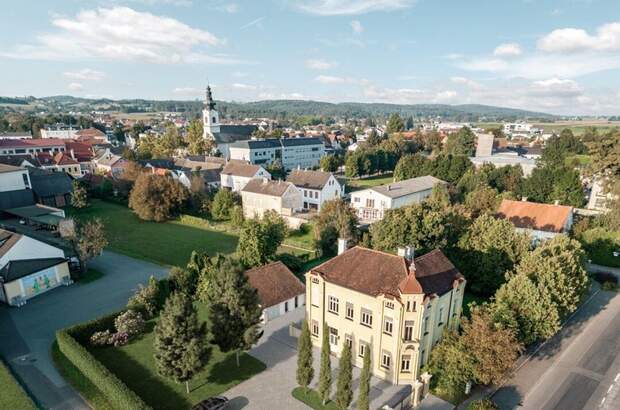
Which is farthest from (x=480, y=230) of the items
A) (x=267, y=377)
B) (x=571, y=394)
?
(x=267, y=377)

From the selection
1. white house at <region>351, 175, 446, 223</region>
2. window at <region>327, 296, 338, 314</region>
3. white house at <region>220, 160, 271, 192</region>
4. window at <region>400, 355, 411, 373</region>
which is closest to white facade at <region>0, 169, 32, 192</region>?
white house at <region>220, 160, 271, 192</region>

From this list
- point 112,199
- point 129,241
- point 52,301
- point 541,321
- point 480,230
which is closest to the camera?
point 541,321

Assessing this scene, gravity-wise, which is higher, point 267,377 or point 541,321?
point 541,321

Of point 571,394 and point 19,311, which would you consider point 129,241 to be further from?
point 571,394

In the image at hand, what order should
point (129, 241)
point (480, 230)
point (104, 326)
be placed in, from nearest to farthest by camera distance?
point (104, 326) < point (480, 230) < point (129, 241)

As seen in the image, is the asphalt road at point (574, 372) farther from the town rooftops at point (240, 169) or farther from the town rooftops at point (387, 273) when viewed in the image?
the town rooftops at point (240, 169)
